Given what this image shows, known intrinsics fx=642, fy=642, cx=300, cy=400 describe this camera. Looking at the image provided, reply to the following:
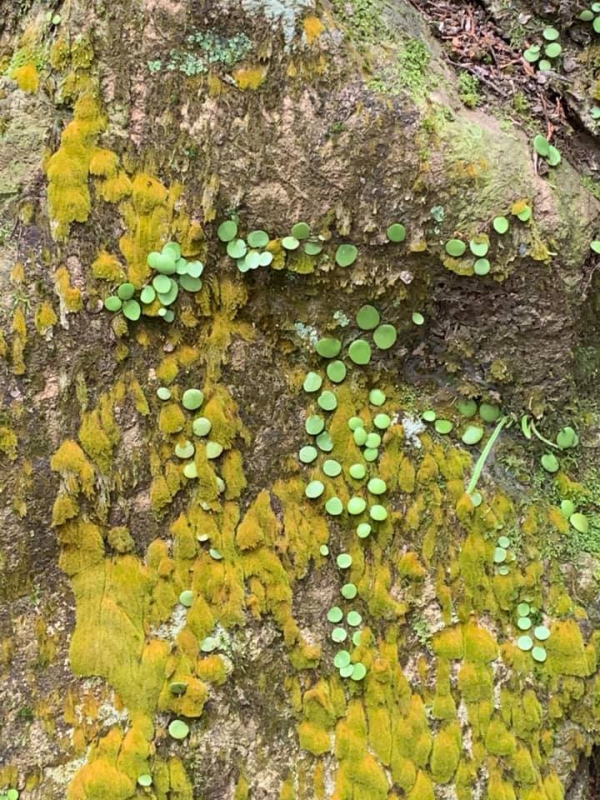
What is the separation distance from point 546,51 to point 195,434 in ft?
7.33

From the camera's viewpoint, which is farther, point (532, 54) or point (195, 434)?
point (532, 54)

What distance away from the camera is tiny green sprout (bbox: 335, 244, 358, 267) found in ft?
8.05

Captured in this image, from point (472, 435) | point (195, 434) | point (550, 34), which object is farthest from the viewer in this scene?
point (550, 34)

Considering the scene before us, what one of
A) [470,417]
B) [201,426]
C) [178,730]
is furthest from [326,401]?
[178,730]

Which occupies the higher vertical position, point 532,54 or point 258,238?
point 532,54

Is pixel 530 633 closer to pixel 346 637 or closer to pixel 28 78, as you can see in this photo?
pixel 346 637

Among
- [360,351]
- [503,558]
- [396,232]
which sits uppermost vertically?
[396,232]

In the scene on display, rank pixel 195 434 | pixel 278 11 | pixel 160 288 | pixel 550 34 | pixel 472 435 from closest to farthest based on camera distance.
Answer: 1. pixel 278 11
2. pixel 160 288
3. pixel 195 434
4. pixel 472 435
5. pixel 550 34

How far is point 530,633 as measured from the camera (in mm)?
2598

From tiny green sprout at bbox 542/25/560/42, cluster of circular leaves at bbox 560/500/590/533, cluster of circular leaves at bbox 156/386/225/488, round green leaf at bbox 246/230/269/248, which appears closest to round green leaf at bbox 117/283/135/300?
cluster of circular leaves at bbox 156/386/225/488

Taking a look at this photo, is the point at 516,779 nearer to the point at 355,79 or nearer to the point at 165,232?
the point at 165,232

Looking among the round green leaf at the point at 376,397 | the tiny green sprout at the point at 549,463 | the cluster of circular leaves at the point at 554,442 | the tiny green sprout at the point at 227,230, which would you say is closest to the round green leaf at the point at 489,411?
the cluster of circular leaves at the point at 554,442

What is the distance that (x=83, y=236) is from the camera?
2449 millimetres

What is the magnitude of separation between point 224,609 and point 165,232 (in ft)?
4.85
